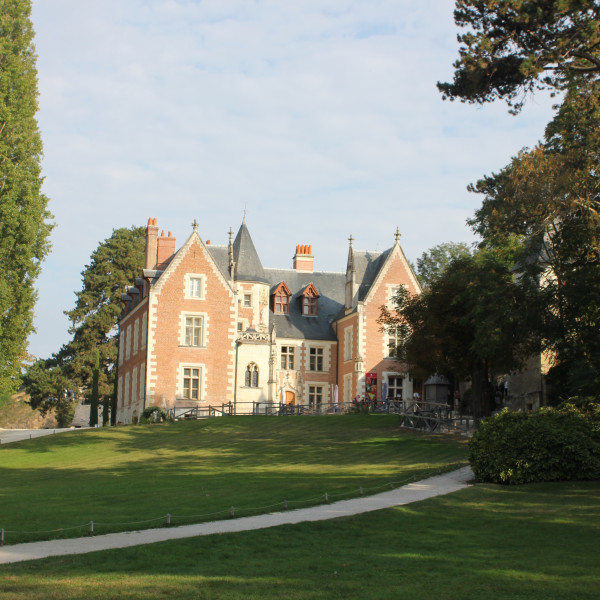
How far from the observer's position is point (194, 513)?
52.0ft

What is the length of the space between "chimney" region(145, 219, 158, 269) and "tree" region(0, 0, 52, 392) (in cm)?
1105

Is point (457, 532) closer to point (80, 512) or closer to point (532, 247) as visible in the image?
point (80, 512)

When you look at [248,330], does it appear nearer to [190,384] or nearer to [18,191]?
[190,384]

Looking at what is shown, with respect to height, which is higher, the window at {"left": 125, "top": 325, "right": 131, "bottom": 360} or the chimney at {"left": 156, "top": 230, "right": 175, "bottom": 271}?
the chimney at {"left": 156, "top": 230, "right": 175, "bottom": 271}

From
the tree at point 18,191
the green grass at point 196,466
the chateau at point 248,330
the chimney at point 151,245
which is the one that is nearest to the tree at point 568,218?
the green grass at point 196,466

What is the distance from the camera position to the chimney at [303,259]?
5381 centimetres

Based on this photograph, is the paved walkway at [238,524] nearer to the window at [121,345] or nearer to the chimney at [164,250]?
the chimney at [164,250]

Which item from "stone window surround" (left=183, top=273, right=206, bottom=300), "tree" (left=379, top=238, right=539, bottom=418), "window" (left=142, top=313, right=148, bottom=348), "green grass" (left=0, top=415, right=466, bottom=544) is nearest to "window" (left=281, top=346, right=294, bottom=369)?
"stone window surround" (left=183, top=273, right=206, bottom=300)

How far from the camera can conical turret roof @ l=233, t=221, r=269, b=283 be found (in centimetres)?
4691

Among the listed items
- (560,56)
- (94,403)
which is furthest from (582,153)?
(94,403)

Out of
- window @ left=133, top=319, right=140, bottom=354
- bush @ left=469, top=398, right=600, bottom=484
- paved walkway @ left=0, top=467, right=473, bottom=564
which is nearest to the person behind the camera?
paved walkway @ left=0, top=467, right=473, bottom=564

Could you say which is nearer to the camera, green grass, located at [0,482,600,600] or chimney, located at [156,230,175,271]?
green grass, located at [0,482,600,600]

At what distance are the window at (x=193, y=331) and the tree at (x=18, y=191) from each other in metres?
10.5

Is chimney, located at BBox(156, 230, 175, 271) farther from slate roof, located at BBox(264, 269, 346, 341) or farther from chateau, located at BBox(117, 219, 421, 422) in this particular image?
slate roof, located at BBox(264, 269, 346, 341)
